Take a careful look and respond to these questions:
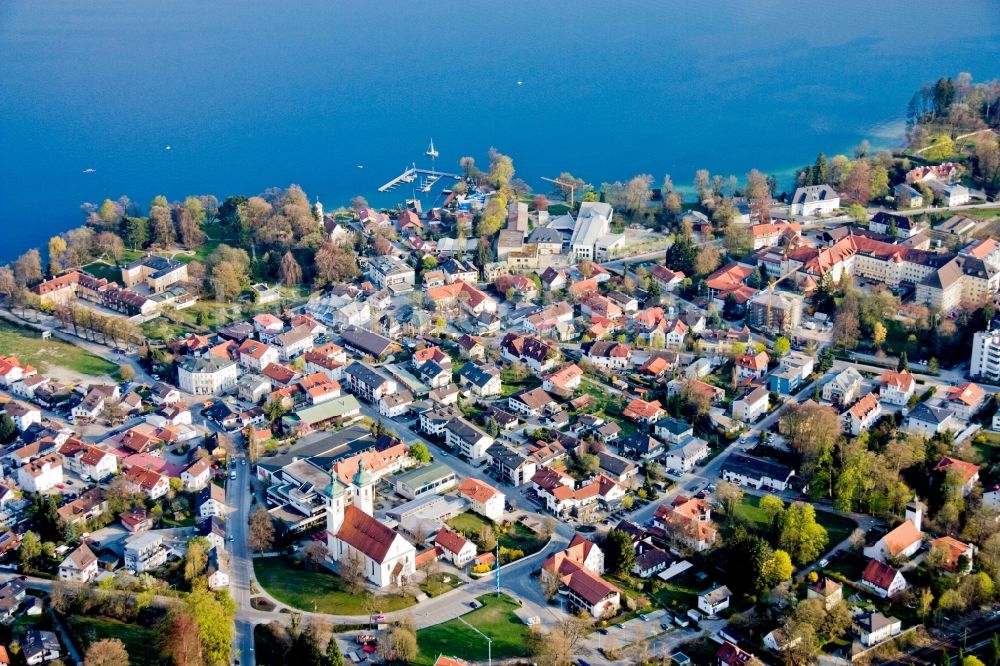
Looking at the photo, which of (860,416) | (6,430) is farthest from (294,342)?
(860,416)

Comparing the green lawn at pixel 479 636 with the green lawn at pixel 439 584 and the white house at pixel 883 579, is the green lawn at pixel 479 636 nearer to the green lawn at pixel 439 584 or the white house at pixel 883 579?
the green lawn at pixel 439 584

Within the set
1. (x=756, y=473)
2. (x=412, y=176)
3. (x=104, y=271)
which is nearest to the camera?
(x=756, y=473)

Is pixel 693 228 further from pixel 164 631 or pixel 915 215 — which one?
pixel 164 631

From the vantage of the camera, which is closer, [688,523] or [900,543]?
[900,543]

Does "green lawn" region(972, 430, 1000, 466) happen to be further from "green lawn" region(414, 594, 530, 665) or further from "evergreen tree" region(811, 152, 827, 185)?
"evergreen tree" region(811, 152, 827, 185)

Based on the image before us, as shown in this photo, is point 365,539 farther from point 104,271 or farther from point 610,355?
point 104,271

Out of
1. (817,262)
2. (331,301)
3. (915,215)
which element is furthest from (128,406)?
(915,215)

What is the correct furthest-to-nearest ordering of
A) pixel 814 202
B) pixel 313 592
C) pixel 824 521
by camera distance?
pixel 814 202
pixel 824 521
pixel 313 592
